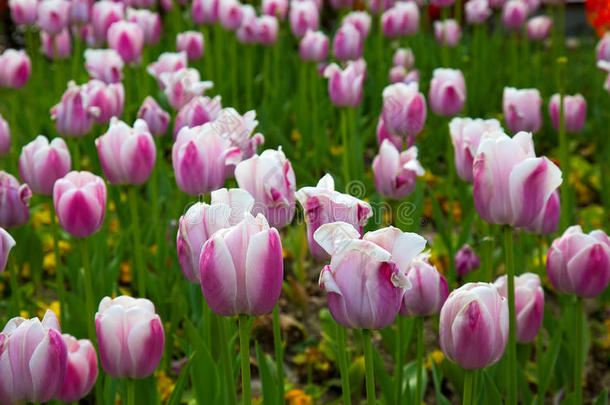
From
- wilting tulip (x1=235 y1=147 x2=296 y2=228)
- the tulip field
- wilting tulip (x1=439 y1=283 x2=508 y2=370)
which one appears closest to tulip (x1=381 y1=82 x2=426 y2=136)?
the tulip field

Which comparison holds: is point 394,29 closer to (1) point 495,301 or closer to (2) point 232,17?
(2) point 232,17

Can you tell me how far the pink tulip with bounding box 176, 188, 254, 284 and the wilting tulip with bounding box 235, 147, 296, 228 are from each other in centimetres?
14

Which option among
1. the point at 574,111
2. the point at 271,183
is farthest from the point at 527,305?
the point at 574,111

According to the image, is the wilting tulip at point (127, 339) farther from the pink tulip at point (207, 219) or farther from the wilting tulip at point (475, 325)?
the wilting tulip at point (475, 325)

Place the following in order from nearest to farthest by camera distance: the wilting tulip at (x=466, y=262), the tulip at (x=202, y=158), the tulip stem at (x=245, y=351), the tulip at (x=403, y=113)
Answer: the tulip stem at (x=245, y=351) → the tulip at (x=202, y=158) → the wilting tulip at (x=466, y=262) → the tulip at (x=403, y=113)

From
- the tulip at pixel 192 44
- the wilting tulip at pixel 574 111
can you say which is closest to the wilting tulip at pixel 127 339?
the wilting tulip at pixel 574 111

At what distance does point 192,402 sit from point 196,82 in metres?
0.97

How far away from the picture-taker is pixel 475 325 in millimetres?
1179

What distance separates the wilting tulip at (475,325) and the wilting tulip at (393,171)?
0.77m

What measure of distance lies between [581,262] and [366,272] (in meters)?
0.68

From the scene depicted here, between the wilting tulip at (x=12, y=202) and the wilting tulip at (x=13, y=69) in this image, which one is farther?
the wilting tulip at (x=13, y=69)

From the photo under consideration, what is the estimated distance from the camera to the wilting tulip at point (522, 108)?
2514 mm

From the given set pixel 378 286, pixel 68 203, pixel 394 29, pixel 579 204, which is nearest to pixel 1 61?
pixel 68 203

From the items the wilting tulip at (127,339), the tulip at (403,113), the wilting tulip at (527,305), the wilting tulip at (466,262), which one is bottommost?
the wilting tulip at (466,262)
